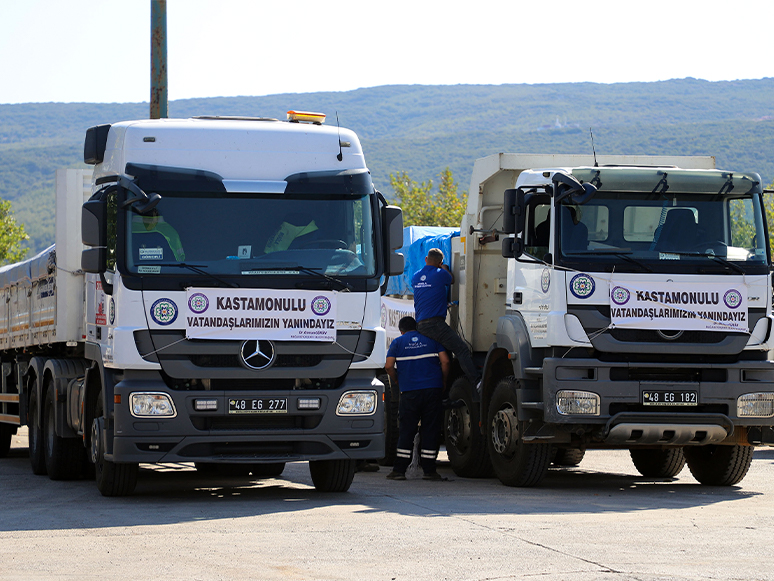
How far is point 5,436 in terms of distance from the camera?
16.3 m

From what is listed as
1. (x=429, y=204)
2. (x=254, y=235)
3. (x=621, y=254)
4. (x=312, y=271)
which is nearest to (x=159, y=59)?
(x=254, y=235)

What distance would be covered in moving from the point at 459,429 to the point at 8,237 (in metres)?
48.7

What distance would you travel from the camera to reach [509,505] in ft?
32.8

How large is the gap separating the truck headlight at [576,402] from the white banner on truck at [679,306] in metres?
0.68

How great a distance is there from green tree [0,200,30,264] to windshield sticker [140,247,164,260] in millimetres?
49094

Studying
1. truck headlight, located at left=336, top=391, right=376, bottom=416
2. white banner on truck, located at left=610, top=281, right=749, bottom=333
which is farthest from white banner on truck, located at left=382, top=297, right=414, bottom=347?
truck headlight, located at left=336, top=391, right=376, bottom=416

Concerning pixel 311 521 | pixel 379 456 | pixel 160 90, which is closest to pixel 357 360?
pixel 379 456

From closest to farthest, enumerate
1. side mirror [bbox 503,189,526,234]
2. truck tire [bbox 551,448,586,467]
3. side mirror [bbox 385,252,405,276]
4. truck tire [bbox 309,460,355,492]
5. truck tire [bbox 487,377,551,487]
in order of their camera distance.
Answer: side mirror [bbox 385,252,405,276] < truck tire [bbox 309,460,355,492] < side mirror [bbox 503,189,526,234] < truck tire [bbox 487,377,551,487] < truck tire [bbox 551,448,586,467]

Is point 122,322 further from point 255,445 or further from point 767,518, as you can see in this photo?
point 767,518

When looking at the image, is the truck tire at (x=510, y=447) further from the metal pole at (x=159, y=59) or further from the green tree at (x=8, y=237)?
the green tree at (x=8, y=237)

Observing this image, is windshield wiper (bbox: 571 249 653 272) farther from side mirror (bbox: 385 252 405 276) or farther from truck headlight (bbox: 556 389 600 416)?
side mirror (bbox: 385 252 405 276)

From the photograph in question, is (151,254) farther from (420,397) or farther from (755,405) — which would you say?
(755,405)

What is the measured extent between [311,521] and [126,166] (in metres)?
3.36

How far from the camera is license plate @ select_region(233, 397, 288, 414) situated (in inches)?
384
